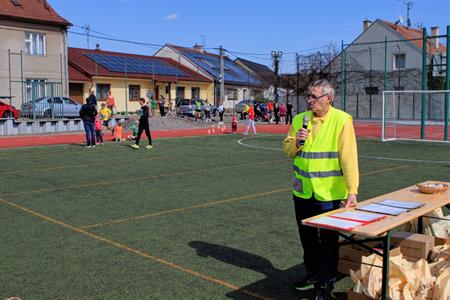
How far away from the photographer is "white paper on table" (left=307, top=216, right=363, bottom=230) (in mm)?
3844

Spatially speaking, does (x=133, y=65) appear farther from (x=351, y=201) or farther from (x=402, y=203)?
(x=351, y=201)

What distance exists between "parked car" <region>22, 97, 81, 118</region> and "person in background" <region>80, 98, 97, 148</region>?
37.1 feet

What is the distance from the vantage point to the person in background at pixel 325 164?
446 cm

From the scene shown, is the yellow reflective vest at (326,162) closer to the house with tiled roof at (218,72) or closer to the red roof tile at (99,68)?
the red roof tile at (99,68)

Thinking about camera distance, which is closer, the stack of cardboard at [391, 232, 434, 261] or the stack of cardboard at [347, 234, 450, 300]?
the stack of cardboard at [347, 234, 450, 300]

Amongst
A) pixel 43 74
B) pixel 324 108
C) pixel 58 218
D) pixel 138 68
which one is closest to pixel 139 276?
pixel 324 108

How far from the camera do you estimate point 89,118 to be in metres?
18.8

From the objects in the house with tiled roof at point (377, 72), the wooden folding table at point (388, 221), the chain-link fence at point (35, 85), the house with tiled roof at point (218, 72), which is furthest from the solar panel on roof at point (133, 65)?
the wooden folding table at point (388, 221)

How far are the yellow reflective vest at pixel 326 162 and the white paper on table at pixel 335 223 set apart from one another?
0.51 meters

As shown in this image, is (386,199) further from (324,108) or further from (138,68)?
→ (138,68)

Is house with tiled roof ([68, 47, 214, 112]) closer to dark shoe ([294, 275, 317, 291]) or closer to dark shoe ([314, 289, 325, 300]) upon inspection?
dark shoe ([294, 275, 317, 291])

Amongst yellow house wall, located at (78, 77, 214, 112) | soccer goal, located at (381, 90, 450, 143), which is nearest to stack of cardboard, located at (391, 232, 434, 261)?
soccer goal, located at (381, 90, 450, 143)

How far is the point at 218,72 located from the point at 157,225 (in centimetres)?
5582

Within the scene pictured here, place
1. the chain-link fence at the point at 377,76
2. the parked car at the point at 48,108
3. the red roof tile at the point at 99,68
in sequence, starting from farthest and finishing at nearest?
the red roof tile at the point at 99,68
the chain-link fence at the point at 377,76
the parked car at the point at 48,108
